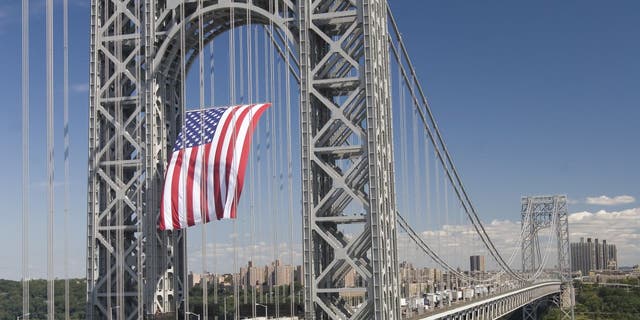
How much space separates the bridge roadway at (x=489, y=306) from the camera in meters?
38.0

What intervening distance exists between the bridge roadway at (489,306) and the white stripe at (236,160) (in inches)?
412

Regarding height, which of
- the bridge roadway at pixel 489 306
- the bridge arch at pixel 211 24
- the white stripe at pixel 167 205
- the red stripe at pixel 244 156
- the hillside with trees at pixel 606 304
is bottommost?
the hillside with trees at pixel 606 304

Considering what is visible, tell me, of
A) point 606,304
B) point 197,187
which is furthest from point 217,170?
point 606,304

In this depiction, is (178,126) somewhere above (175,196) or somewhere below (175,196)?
above

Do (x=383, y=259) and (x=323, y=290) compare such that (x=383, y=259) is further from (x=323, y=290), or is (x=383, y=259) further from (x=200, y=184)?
(x=200, y=184)

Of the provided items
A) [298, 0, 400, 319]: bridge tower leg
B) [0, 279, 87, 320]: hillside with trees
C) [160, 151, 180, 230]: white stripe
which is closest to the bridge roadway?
[298, 0, 400, 319]: bridge tower leg

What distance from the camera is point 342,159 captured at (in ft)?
86.4

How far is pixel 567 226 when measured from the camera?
13050 cm

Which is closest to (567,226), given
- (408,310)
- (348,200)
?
(408,310)

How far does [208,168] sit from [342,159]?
4205 mm

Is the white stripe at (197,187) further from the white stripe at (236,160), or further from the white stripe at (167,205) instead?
the white stripe at (236,160)

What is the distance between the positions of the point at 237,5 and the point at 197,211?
267 inches

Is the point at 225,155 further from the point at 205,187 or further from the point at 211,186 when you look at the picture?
the point at 205,187

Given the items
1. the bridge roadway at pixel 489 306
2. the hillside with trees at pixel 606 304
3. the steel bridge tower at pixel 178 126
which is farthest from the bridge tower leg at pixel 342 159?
the hillside with trees at pixel 606 304
